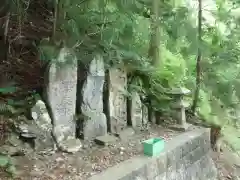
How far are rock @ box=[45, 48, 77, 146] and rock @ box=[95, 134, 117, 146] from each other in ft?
1.04

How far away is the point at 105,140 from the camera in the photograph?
13.2ft

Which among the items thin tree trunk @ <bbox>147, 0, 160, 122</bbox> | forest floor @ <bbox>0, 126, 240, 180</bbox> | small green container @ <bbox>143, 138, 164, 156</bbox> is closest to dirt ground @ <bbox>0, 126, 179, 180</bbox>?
forest floor @ <bbox>0, 126, 240, 180</bbox>

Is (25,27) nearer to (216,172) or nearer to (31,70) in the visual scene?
(31,70)

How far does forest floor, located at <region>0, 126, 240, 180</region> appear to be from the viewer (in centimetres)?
320

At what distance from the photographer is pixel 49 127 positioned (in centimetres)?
367

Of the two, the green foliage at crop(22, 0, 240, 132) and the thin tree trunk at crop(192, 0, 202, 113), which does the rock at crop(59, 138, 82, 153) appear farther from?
the thin tree trunk at crop(192, 0, 202, 113)

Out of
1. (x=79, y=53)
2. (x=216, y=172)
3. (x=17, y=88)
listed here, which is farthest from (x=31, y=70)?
(x=216, y=172)

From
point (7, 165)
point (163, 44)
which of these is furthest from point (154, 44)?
point (7, 165)

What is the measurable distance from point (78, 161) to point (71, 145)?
10.8 inches

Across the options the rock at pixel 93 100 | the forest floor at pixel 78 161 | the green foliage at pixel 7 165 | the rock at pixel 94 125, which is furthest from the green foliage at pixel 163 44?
the green foliage at pixel 7 165

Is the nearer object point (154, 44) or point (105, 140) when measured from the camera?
point (105, 140)

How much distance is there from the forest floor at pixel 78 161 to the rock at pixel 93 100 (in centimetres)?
22

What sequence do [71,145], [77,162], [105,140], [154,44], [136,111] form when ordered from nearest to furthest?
[77,162] < [71,145] < [105,140] < [136,111] < [154,44]

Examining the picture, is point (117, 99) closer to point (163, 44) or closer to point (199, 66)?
point (163, 44)
